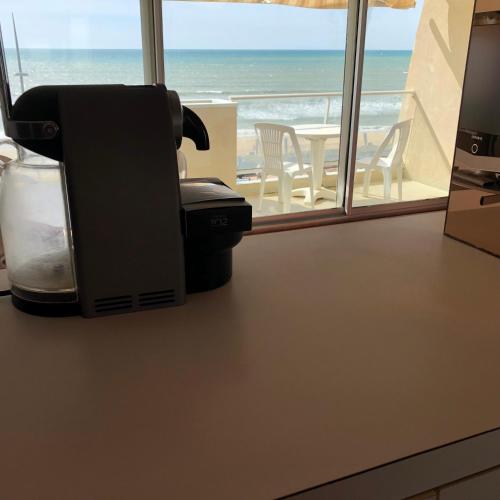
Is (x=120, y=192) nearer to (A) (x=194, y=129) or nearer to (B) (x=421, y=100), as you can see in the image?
(A) (x=194, y=129)

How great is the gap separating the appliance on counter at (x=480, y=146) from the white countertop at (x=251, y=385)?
0.15m

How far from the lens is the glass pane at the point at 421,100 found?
Answer: 3.02 meters

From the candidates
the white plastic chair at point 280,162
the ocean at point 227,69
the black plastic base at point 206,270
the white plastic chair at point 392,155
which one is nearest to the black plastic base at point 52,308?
the black plastic base at point 206,270

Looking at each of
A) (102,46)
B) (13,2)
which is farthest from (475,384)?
(102,46)

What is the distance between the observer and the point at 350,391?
64 centimetres

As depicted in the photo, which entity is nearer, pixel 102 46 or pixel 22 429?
pixel 22 429

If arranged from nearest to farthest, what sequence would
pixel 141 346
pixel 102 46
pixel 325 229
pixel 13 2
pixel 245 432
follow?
pixel 245 432
pixel 141 346
pixel 325 229
pixel 13 2
pixel 102 46

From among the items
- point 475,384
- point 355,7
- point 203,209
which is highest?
point 355,7

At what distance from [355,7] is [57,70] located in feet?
40.2

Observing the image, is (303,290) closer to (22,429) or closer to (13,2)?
(22,429)

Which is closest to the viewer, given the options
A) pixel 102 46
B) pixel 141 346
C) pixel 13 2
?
pixel 141 346

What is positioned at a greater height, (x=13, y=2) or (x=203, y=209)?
(x=13, y=2)

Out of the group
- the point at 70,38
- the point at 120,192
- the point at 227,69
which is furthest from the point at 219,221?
the point at 227,69

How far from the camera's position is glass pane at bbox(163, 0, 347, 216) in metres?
3.63
